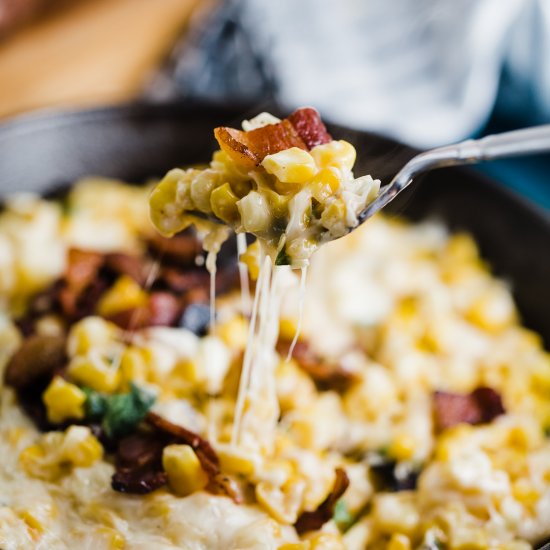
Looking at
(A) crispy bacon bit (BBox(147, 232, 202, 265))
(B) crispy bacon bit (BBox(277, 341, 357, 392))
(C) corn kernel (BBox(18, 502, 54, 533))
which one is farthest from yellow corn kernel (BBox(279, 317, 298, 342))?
(C) corn kernel (BBox(18, 502, 54, 533))

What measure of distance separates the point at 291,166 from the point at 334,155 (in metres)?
0.16

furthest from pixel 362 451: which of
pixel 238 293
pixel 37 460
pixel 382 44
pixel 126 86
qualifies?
pixel 382 44

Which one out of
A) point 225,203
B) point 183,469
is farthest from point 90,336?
point 225,203

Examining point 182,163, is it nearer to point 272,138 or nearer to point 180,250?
point 180,250

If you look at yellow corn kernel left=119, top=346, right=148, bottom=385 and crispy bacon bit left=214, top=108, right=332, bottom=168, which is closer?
crispy bacon bit left=214, top=108, right=332, bottom=168

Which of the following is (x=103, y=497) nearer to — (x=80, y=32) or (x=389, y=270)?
(x=389, y=270)

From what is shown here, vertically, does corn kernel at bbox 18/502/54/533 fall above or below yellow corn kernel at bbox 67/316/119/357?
below

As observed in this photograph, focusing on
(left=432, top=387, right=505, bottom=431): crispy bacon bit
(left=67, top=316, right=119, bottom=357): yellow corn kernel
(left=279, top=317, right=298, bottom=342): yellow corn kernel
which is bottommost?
(left=432, top=387, right=505, bottom=431): crispy bacon bit

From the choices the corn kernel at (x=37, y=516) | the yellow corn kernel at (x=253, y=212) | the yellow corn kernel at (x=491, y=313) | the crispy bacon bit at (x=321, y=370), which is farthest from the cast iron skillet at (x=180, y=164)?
the corn kernel at (x=37, y=516)

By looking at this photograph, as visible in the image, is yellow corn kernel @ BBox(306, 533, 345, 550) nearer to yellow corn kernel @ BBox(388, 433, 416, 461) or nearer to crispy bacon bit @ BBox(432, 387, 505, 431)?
yellow corn kernel @ BBox(388, 433, 416, 461)

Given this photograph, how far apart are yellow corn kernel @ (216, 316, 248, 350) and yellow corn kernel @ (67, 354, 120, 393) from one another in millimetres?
453

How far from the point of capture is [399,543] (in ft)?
7.34

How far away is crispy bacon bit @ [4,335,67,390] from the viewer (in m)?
2.51

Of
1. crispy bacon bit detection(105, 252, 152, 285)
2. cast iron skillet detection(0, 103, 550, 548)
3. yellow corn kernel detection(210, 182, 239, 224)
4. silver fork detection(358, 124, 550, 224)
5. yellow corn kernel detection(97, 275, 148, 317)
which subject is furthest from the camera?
cast iron skillet detection(0, 103, 550, 548)
